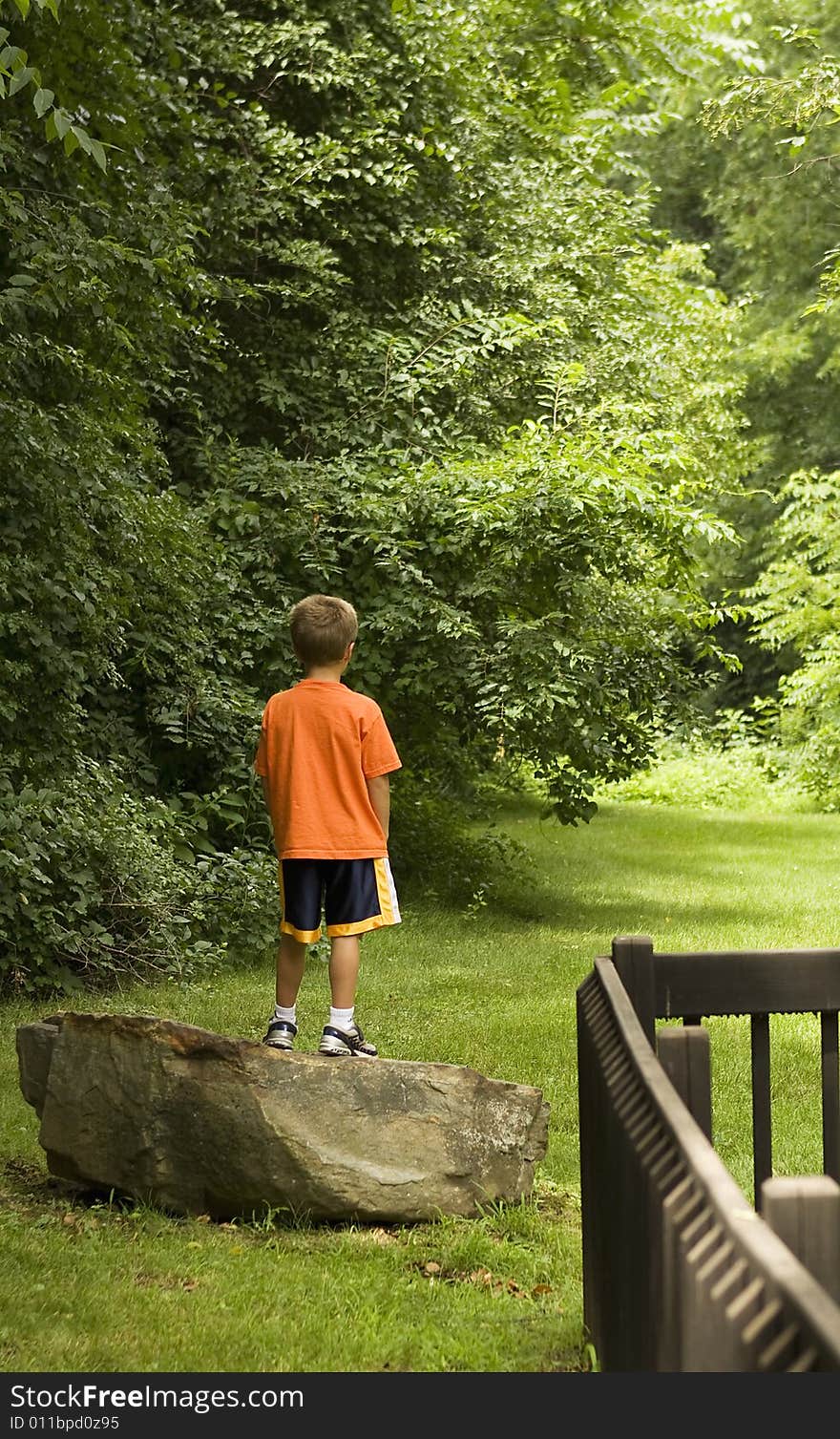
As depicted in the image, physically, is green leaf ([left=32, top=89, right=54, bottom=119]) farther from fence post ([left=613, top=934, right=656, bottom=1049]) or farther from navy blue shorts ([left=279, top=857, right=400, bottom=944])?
fence post ([left=613, top=934, right=656, bottom=1049])

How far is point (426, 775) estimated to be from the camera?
1491 centimetres

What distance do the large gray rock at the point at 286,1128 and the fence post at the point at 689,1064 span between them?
81.0 inches

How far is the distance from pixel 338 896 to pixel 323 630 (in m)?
0.95

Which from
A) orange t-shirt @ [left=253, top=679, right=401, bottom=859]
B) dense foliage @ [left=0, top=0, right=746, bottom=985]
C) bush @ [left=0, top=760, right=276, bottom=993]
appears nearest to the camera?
orange t-shirt @ [left=253, top=679, right=401, bottom=859]

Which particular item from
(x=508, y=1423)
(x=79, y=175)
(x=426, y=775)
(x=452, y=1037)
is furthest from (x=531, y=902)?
(x=508, y=1423)

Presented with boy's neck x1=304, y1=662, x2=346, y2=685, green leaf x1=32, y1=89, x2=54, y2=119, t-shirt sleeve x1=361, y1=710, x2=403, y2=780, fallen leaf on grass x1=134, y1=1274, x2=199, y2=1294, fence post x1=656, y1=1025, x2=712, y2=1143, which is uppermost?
green leaf x1=32, y1=89, x2=54, y2=119

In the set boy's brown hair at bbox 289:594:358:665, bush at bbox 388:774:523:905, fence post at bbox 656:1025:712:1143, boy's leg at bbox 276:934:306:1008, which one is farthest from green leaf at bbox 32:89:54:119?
bush at bbox 388:774:523:905

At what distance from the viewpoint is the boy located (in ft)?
17.7

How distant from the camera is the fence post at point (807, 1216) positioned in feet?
6.17

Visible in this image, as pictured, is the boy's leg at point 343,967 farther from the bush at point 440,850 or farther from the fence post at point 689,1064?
the bush at point 440,850

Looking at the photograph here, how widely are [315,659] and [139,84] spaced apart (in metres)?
6.54

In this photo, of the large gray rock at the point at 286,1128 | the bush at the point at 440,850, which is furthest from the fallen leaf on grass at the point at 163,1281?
the bush at the point at 440,850

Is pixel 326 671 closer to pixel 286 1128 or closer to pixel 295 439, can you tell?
pixel 286 1128

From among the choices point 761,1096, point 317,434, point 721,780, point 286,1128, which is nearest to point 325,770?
point 286,1128
